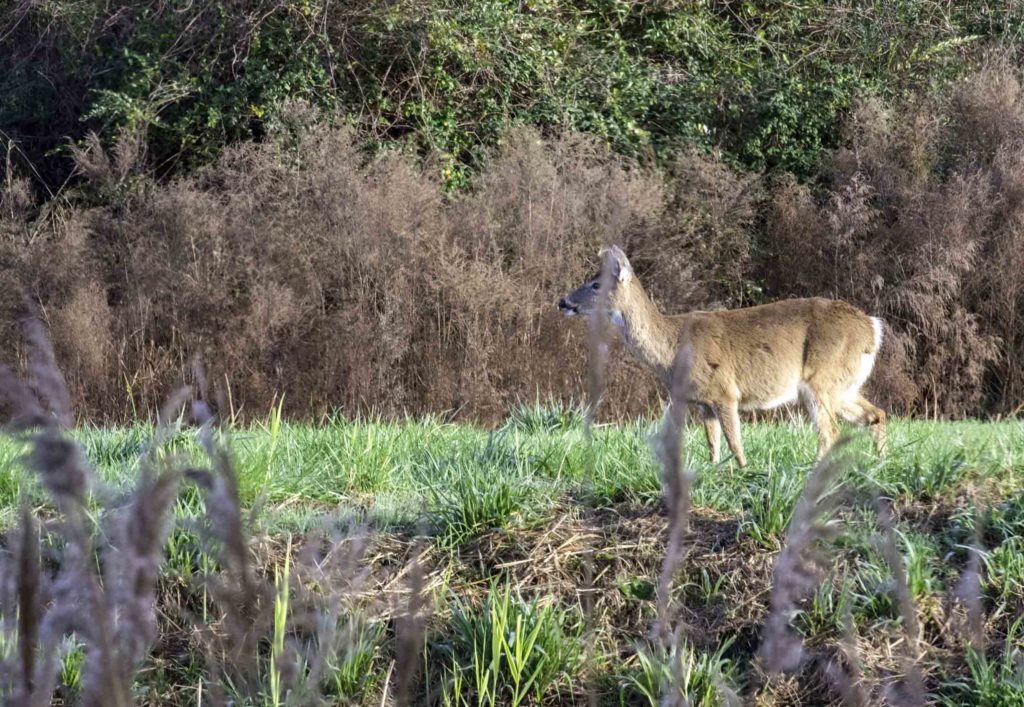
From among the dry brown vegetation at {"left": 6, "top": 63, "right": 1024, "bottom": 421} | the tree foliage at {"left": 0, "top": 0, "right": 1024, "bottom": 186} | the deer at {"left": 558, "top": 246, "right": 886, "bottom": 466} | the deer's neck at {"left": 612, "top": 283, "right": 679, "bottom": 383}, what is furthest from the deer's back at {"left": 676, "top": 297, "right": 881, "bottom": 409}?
the tree foliage at {"left": 0, "top": 0, "right": 1024, "bottom": 186}

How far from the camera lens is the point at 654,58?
18016 mm

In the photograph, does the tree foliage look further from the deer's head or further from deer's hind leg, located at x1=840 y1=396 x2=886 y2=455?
deer's hind leg, located at x1=840 y1=396 x2=886 y2=455

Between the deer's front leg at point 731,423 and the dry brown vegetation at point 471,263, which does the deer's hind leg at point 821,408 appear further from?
the dry brown vegetation at point 471,263

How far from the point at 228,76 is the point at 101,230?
10.2 ft

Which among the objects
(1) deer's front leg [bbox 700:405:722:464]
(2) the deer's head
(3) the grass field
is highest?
(2) the deer's head

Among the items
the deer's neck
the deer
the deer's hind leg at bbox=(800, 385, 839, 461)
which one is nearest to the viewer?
the deer's hind leg at bbox=(800, 385, 839, 461)

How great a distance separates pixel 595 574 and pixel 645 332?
12.5 feet

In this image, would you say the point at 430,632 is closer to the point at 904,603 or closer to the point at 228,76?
the point at 904,603

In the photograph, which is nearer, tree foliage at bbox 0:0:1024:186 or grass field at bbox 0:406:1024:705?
grass field at bbox 0:406:1024:705

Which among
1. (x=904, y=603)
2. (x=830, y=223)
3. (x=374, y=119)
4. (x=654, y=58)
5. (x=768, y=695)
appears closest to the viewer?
(x=904, y=603)

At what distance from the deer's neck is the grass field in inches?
101

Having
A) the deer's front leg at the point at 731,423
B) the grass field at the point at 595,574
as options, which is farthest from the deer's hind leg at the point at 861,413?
the grass field at the point at 595,574

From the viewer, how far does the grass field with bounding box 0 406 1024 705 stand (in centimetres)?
461

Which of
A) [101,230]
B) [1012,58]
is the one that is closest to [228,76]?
[101,230]
